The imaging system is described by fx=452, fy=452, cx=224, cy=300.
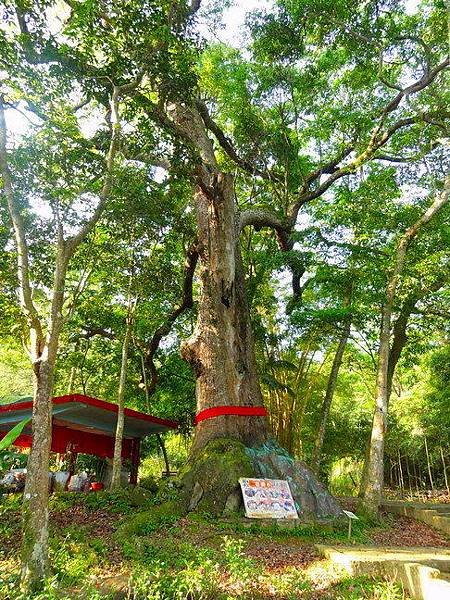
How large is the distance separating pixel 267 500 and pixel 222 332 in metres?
2.86

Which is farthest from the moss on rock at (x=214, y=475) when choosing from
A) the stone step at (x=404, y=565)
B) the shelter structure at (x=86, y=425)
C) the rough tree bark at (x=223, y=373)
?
the shelter structure at (x=86, y=425)

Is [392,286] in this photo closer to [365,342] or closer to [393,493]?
[365,342]

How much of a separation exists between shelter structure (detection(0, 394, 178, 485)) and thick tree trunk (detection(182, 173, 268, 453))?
2794 millimetres

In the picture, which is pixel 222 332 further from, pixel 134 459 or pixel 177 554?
pixel 134 459

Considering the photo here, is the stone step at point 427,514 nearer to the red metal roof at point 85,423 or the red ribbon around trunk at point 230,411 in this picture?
the red ribbon around trunk at point 230,411

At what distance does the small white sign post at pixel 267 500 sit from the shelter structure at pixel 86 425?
4.12 meters

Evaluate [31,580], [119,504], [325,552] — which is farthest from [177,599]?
[119,504]

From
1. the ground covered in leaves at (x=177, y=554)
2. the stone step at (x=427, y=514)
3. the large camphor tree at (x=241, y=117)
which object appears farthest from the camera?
the stone step at (x=427, y=514)

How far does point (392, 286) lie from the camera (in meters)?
8.40

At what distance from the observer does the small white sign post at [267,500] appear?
6234mm

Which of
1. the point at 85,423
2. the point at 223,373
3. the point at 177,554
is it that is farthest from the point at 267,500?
the point at 85,423

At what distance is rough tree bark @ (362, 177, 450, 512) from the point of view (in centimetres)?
764

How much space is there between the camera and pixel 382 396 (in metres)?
7.98

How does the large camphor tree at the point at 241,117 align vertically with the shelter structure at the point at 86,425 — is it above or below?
above
